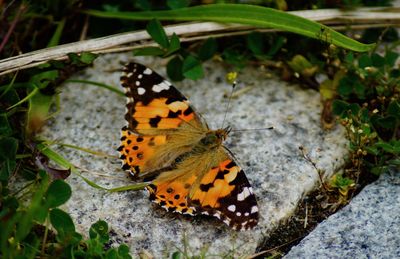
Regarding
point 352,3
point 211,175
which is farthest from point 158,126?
point 352,3

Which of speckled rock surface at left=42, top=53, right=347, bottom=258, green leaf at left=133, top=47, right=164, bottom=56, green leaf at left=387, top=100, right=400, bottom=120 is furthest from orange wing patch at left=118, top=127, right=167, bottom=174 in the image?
green leaf at left=387, top=100, right=400, bottom=120

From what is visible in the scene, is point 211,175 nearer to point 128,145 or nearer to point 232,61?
point 128,145

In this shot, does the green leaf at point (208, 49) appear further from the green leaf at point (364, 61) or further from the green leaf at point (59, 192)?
the green leaf at point (59, 192)

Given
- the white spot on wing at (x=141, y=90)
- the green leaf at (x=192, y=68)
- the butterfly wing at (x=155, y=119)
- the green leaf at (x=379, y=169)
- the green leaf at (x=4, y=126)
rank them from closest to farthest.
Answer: the green leaf at (x=4, y=126) < the green leaf at (x=379, y=169) < the butterfly wing at (x=155, y=119) < the white spot on wing at (x=141, y=90) < the green leaf at (x=192, y=68)

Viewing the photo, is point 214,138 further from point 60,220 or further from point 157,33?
point 60,220

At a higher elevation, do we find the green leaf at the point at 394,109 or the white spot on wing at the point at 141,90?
the green leaf at the point at 394,109

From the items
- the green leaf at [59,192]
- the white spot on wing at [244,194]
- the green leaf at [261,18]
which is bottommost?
the white spot on wing at [244,194]

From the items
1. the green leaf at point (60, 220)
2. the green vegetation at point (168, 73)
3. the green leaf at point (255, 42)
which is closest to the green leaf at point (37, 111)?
the green vegetation at point (168, 73)
